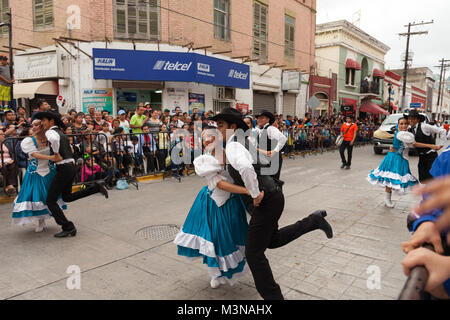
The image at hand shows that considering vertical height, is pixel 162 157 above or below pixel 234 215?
below

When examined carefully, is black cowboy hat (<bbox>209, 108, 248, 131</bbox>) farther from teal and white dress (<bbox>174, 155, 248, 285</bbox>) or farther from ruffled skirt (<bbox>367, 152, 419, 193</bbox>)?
ruffled skirt (<bbox>367, 152, 419, 193</bbox>)

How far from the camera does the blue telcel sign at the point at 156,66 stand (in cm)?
1302

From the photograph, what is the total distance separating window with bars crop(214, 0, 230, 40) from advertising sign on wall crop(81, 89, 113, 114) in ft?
21.1

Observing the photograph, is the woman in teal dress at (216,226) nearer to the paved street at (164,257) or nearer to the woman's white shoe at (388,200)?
the paved street at (164,257)

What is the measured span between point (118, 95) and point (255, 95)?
28.1ft

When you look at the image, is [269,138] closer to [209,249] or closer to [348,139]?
[209,249]

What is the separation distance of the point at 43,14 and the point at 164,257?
565 inches

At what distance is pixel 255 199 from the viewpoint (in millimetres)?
2852

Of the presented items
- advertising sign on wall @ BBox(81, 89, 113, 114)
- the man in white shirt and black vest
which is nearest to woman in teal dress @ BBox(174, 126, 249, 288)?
the man in white shirt and black vest

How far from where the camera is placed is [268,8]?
19828 mm

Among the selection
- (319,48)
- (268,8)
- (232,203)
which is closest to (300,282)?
(232,203)

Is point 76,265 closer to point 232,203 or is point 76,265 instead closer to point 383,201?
point 232,203

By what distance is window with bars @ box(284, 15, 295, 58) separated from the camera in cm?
2156

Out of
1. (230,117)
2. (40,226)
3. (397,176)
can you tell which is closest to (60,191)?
(40,226)
